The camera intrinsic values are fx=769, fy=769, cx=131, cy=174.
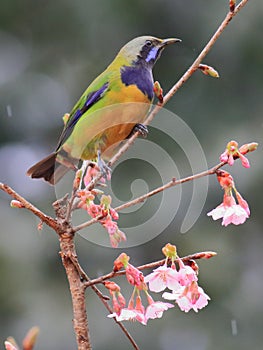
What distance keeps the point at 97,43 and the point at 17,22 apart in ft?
4.06

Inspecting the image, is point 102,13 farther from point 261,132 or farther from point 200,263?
point 200,263

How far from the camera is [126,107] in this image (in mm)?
2035

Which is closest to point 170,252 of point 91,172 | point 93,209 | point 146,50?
point 93,209

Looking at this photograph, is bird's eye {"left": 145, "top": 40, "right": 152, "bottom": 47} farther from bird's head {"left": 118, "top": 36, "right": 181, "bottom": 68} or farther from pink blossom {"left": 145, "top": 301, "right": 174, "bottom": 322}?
pink blossom {"left": 145, "top": 301, "right": 174, "bottom": 322}

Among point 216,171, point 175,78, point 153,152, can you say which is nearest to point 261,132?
point 153,152

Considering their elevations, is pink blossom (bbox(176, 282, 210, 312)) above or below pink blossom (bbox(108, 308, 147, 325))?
above

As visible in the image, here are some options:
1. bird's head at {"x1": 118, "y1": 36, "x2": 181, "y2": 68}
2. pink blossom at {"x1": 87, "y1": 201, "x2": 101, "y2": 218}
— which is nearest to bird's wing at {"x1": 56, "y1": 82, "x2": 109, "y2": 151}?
bird's head at {"x1": 118, "y1": 36, "x2": 181, "y2": 68}

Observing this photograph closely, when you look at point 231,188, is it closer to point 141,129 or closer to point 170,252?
point 170,252

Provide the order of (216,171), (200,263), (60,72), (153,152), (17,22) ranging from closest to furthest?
(216,171) → (200,263) → (153,152) → (60,72) → (17,22)

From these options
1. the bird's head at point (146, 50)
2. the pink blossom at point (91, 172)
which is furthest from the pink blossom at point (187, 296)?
the bird's head at point (146, 50)

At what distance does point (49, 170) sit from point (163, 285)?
719 millimetres

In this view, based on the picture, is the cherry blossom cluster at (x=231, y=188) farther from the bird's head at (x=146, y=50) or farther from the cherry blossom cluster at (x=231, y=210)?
the bird's head at (x=146, y=50)

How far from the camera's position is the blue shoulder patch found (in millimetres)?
2049

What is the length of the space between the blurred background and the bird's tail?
364cm
